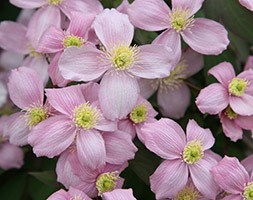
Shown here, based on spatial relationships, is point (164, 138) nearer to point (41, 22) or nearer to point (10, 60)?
point (41, 22)

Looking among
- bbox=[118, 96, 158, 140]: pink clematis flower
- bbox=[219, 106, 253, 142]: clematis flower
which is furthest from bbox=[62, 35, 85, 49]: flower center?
bbox=[219, 106, 253, 142]: clematis flower

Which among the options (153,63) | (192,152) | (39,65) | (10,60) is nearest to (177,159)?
(192,152)

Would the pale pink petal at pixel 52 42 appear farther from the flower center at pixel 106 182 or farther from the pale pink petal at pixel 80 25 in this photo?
the flower center at pixel 106 182

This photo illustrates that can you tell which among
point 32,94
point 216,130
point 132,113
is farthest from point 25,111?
point 216,130

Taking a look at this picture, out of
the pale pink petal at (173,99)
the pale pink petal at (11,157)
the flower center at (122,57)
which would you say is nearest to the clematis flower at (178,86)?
the pale pink petal at (173,99)

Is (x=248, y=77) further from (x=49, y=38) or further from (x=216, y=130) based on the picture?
(x=49, y=38)
